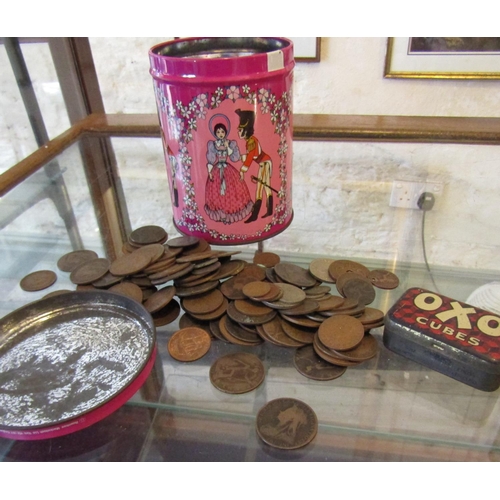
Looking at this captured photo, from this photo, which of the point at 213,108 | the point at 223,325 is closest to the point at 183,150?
the point at 213,108

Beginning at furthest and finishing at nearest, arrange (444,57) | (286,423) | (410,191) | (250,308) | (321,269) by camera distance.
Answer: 1. (444,57)
2. (410,191)
3. (321,269)
4. (250,308)
5. (286,423)

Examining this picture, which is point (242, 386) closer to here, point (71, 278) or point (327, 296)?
point (327, 296)

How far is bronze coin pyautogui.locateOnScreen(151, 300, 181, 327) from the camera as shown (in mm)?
662

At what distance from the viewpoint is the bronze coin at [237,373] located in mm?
571

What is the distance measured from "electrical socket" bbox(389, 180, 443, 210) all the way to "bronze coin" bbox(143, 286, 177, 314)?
549 mm

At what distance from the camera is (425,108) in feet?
4.48

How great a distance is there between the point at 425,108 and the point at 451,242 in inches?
25.3

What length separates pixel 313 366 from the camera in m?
0.59

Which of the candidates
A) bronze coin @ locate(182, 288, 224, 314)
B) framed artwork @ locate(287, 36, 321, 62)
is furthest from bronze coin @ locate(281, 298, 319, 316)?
framed artwork @ locate(287, 36, 321, 62)

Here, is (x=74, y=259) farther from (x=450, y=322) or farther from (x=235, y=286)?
(x=450, y=322)

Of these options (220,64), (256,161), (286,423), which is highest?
(220,64)

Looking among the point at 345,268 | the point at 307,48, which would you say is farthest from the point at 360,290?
the point at 307,48

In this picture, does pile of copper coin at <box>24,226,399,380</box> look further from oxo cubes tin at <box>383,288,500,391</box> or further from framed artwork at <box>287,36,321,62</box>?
framed artwork at <box>287,36,321,62</box>

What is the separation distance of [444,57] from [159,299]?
1.13 meters
